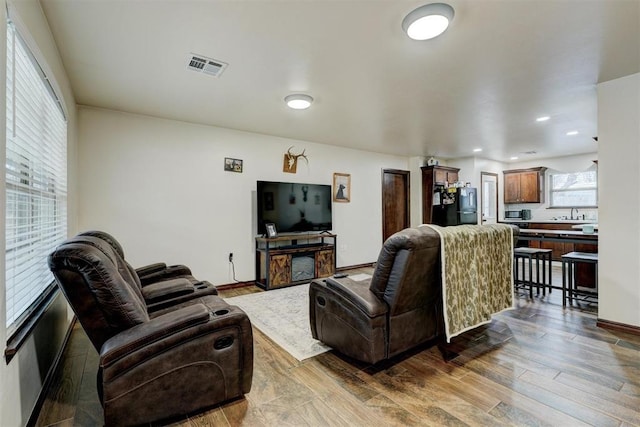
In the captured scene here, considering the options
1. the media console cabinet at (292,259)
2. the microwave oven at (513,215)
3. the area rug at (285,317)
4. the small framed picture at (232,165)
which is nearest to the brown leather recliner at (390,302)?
the area rug at (285,317)

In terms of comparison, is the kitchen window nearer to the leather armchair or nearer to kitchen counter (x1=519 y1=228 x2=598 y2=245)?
kitchen counter (x1=519 y1=228 x2=598 y2=245)

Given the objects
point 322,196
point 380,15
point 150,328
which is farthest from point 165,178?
point 380,15

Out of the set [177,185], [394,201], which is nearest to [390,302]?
[177,185]

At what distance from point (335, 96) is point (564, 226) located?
6.40 metres

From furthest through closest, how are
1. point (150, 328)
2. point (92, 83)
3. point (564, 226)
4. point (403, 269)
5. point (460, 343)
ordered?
point (564, 226) < point (92, 83) < point (460, 343) < point (403, 269) < point (150, 328)

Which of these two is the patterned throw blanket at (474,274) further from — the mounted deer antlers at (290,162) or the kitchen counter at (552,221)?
the kitchen counter at (552,221)

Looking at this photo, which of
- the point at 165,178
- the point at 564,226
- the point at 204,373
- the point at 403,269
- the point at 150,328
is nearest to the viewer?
the point at 150,328

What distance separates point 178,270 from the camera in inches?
127

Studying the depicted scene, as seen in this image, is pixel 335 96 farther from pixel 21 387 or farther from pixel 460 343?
pixel 21 387

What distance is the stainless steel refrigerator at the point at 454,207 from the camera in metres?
6.64

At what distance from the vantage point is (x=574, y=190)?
7.05 meters

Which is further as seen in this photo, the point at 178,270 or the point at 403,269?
the point at 178,270

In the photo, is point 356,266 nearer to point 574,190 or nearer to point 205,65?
point 205,65

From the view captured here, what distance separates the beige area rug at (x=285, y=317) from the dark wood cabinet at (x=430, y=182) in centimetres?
356
